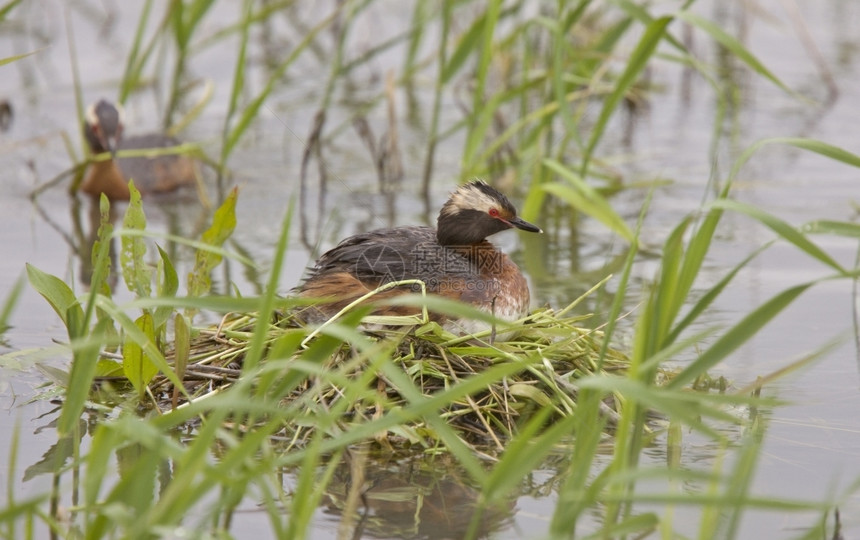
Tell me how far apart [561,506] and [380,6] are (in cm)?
1075

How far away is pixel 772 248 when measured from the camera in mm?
7691

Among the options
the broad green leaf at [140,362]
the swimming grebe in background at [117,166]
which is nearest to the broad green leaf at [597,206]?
the broad green leaf at [140,362]

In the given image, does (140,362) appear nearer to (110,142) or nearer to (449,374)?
(449,374)

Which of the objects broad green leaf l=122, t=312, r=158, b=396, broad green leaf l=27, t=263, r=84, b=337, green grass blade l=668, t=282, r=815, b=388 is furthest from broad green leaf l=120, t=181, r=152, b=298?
green grass blade l=668, t=282, r=815, b=388

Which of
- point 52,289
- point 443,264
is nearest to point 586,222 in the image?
point 443,264

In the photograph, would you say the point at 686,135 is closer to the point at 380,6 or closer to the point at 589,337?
the point at 380,6

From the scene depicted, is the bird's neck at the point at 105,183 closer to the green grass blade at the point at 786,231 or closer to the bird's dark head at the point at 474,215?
the bird's dark head at the point at 474,215

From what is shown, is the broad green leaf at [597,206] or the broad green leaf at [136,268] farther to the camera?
the broad green leaf at [136,268]

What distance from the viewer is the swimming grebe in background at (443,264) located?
529 centimetres

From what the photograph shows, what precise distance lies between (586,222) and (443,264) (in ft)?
10.0

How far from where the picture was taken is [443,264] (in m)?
5.45

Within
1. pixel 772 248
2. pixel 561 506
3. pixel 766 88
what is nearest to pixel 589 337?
pixel 561 506

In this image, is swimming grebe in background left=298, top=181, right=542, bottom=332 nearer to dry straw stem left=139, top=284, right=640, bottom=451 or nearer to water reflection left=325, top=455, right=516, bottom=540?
dry straw stem left=139, top=284, right=640, bottom=451

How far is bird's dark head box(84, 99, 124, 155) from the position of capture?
8867 millimetres
